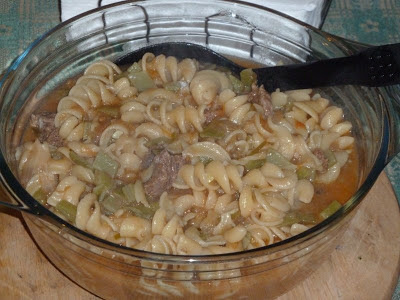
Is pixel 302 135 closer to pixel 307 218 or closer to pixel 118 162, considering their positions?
pixel 307 218

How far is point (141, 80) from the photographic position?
269 cm

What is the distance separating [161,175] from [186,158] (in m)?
0.16

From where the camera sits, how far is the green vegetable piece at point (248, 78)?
2.70m

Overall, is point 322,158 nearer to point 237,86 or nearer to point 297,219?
point 297,219

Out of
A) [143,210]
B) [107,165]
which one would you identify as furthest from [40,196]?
[143,210]

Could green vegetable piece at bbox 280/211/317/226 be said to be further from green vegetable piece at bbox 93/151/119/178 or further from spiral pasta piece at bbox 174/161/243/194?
green vegetable piece at bbox 93/151/119/178

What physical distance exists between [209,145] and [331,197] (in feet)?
1.67

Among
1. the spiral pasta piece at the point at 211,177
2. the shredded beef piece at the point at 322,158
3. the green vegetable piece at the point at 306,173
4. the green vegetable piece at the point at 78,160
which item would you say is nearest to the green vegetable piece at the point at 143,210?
the spiral pasta piece at the point at 211,177

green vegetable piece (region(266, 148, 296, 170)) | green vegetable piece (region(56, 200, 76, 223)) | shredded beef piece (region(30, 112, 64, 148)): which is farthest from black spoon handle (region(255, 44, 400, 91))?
green vegetable piece (region(56, 200, 76, 223))

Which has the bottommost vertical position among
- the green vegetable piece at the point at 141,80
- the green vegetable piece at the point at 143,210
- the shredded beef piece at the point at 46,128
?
the green vegetable piece at the point at 143,210

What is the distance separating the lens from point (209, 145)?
7.85ft

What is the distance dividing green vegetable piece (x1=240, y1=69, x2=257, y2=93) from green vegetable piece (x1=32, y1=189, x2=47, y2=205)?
3.24 ft

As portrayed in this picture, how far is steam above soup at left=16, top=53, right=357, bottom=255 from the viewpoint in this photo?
7.20 feet

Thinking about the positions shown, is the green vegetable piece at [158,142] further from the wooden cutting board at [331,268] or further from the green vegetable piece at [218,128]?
the wooden cutting board at [331,268]
